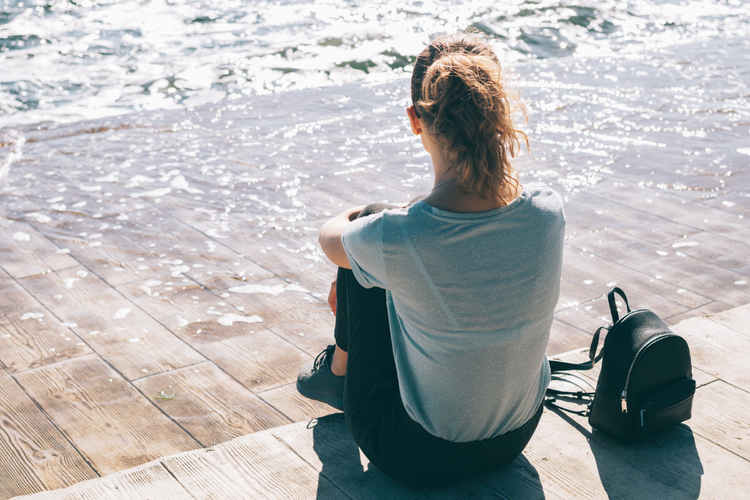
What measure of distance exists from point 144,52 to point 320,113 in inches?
242

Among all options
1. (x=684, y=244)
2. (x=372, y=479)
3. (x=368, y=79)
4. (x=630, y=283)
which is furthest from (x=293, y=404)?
(x=368, y=79)

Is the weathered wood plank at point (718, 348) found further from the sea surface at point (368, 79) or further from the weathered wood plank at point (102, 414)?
the weathered wood plank at point (102, 414)

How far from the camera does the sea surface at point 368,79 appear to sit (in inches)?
223

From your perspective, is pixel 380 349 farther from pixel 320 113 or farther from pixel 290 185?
pixel 320 113

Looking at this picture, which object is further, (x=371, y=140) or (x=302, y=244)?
(x=371, y=140)

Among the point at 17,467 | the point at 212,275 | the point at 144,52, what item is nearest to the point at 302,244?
the point at 212,275

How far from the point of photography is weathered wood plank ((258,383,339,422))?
8.02ft

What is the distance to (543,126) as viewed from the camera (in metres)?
6.67

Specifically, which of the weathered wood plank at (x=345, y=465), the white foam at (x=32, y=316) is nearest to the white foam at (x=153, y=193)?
the white foam at (x=32, y=316)

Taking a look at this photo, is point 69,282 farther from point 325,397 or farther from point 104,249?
point 325,397

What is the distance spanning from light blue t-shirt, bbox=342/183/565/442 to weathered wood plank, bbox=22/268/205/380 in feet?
4.92

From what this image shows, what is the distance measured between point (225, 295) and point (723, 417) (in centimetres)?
230

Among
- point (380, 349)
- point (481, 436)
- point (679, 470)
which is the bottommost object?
point (679, 470)

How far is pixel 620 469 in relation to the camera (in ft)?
6.26
